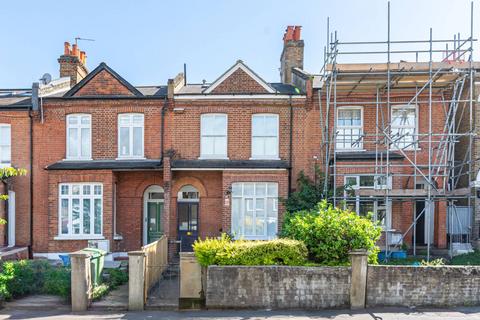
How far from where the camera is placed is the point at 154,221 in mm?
15133

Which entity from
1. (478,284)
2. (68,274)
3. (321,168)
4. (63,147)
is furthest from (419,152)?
(63,147)

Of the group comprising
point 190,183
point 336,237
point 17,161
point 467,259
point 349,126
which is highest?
point 349,126

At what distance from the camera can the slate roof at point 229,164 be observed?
13.8 metres

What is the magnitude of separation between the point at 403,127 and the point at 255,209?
22.1ft

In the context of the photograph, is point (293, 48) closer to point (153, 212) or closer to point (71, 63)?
point (153, 212)

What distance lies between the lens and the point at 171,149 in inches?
569

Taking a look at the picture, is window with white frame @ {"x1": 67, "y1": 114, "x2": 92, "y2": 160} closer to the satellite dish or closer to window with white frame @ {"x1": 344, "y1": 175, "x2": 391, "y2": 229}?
the satellite dish

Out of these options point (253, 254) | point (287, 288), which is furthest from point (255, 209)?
point (287, 288)

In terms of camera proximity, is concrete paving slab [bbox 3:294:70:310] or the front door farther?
the front door

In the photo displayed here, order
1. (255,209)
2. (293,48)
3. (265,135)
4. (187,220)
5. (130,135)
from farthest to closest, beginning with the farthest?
(293,48), (187,220), (130,135), (265,135), (255,209)

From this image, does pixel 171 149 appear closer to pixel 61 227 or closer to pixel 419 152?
pixel 61 227

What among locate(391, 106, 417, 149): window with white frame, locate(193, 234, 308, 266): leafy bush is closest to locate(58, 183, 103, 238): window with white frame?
locate(193, 234, 308, 266): leafy bush

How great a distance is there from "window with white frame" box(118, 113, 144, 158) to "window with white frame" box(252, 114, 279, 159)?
460cm

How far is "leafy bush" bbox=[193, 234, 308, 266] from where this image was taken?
8914mm
